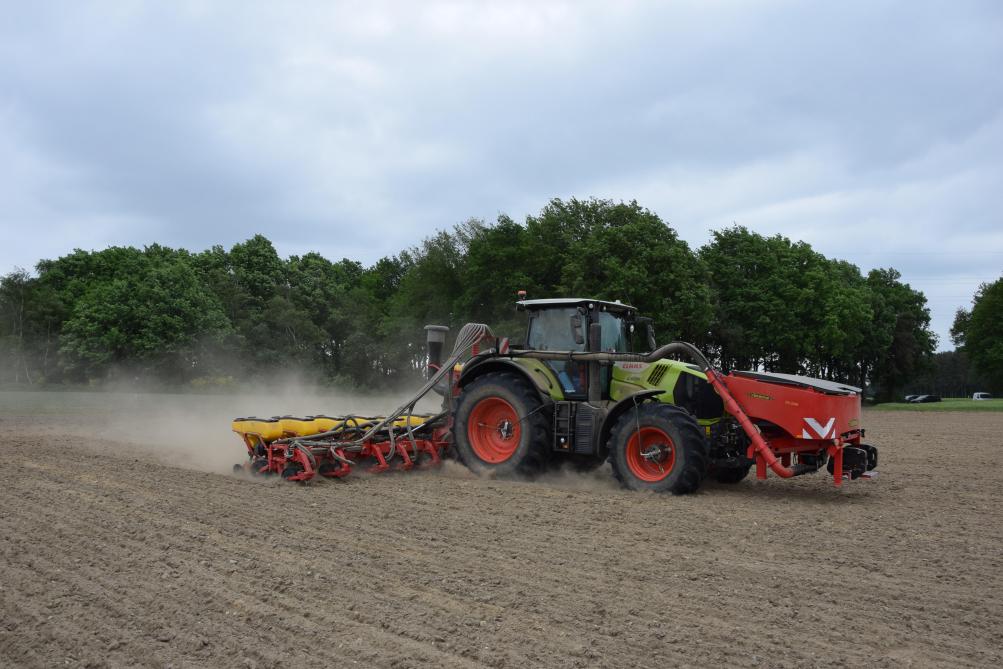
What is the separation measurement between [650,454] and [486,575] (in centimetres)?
405

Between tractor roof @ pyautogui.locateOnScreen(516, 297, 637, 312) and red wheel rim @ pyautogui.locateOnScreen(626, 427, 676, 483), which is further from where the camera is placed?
tractor roof @ pyautogui.locateOnScreen(516, 297, 637, 312)

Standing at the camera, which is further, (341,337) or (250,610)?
(341,337)

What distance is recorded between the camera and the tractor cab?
10578mm

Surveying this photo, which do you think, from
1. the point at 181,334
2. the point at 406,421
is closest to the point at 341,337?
the point at 181,334

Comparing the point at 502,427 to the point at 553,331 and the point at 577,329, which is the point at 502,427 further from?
the point at 577,329

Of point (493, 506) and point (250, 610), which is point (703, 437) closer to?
point (493, 506)

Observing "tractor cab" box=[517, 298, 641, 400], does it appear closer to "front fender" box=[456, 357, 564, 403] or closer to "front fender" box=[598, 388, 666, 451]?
"front fender" box=[456, 357, 564, 403]

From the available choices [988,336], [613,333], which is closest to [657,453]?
[613,333]

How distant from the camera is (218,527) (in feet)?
24.0

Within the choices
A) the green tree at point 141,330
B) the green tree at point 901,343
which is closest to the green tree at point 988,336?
the green tree at point 901,343

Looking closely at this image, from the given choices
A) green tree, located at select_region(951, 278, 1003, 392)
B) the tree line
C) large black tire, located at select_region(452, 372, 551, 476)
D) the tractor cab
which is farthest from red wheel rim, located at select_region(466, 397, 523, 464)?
green tree, located at select_region(951, 278, 1003, 392)

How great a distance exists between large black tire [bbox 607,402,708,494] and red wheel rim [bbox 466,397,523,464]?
5.61 feet

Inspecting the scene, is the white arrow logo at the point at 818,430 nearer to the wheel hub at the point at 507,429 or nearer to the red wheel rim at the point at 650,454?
the red wheel rim at the point at 650,454

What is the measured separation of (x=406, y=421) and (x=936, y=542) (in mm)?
7001
